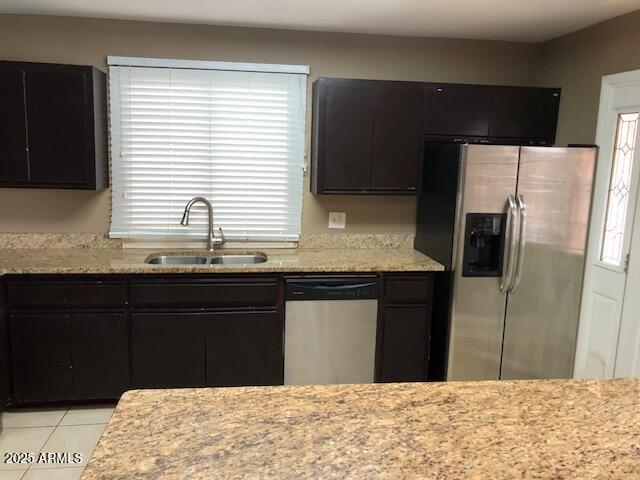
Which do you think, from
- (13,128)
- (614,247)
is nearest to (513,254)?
(614,247)

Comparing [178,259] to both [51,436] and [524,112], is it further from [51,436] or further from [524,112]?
[524,112]

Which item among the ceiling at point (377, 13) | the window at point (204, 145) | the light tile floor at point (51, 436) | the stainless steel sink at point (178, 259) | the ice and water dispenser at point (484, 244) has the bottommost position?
the light tile floor at point (51, 436)

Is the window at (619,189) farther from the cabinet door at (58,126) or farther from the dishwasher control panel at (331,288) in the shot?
the cabinet door at (58,126)

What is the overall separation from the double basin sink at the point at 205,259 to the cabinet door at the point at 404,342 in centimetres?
99

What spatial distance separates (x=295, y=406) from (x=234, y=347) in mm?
1946

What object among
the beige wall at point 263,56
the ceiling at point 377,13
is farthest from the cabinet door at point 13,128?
the ceiling at point 377,13

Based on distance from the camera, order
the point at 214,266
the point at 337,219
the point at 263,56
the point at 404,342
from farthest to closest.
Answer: the point at 337,219
the point at 263,56
the point at 404,342
the point at 214,266

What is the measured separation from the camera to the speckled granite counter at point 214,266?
3102 mm

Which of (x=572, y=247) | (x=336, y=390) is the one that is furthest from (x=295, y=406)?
(x=572, y=247)

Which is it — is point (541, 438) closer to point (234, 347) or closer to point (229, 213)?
point (234, 347)

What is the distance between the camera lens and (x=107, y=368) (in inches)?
126

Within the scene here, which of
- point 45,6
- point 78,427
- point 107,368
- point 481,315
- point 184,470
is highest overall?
point 45,6

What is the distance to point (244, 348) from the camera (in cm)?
329

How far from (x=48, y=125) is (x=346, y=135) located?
190 cm
